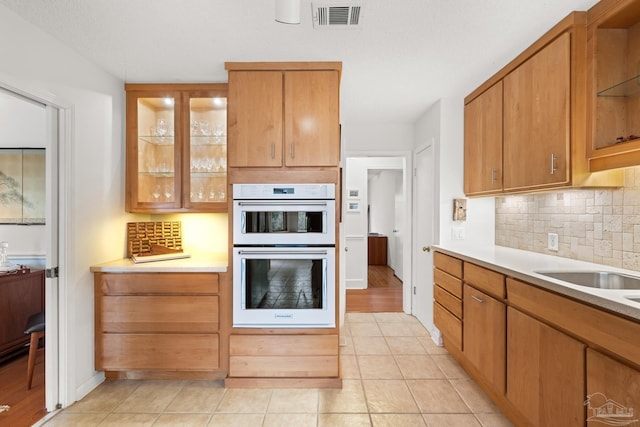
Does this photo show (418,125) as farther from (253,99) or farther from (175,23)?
(175,23)

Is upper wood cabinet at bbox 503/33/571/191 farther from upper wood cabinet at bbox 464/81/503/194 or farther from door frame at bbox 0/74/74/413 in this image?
door frame at bbox 0/74/74/413

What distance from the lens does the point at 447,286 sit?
2.75m

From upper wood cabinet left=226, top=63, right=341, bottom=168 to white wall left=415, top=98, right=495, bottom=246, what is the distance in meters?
1.26

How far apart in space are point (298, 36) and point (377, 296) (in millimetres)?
3771

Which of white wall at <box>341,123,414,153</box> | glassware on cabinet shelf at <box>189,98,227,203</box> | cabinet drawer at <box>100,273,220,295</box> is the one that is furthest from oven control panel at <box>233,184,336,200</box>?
white wall at <box>341,123,414,153</box>

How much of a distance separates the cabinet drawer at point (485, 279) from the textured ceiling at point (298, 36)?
58.2 inches

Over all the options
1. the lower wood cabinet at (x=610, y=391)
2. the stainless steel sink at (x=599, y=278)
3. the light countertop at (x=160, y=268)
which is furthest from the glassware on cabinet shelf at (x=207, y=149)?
the lower wood cabinet at (x=610, y=391)

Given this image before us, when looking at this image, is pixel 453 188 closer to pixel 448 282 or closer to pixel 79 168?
pixel 448 282

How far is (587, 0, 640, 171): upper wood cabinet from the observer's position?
5.71 feet

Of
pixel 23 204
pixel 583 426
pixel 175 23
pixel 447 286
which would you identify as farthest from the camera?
pixel 23 204

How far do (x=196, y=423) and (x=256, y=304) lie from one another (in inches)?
30.4

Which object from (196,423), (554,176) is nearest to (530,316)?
(554,176)

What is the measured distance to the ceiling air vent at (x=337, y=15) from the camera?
1719 mm

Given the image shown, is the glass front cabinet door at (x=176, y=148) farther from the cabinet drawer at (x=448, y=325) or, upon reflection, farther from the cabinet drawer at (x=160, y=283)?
the cabinet drawer at (x=448, y=325)
